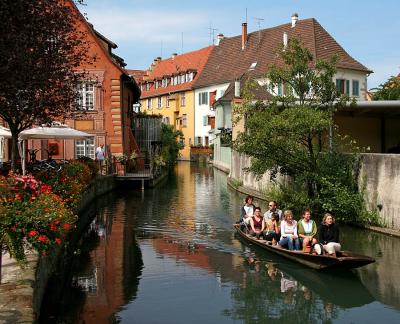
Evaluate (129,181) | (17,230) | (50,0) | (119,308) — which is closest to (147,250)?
(119,308)

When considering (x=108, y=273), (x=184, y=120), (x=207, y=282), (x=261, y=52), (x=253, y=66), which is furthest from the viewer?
(x=184, y=120)

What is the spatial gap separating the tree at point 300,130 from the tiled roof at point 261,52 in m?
20.4

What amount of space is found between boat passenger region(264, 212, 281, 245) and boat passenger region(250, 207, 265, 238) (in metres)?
0.18

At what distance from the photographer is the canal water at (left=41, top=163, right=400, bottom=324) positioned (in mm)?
11016

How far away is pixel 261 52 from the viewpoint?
6109cm

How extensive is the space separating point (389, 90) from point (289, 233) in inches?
1141

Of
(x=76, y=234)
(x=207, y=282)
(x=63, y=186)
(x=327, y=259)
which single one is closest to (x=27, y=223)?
(x=207, y=282)

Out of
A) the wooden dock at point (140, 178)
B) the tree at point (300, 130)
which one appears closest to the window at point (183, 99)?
the wooden dock at point (140, 178)

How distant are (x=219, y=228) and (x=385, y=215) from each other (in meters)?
5.66

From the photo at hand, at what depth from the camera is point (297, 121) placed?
2127 centimetres

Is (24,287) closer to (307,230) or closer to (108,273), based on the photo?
(108,273)

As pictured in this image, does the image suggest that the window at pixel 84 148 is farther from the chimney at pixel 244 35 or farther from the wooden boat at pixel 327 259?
the chimney at pixel 244 35

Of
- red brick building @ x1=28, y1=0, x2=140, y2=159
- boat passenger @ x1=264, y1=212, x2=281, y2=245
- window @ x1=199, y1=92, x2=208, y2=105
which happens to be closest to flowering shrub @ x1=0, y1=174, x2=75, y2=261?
boat passenger @ x1=264, y1=212, x2=281, y2=245

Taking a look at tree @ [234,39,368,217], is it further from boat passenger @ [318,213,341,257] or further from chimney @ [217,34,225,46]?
chimney @ [217,34,225,46]
